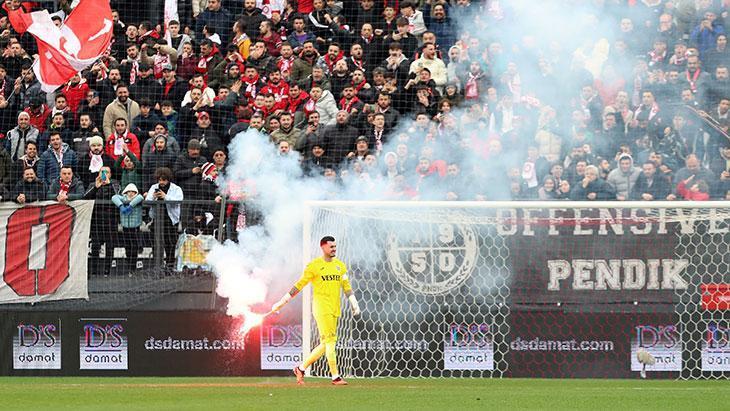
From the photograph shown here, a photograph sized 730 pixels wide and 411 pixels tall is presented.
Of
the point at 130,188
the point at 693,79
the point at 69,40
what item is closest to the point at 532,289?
the point at 693,79

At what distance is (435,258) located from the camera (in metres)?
17.2

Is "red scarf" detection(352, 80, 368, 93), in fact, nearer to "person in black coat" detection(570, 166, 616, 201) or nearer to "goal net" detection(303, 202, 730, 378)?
"goal net" detection(303, 202, 730, 378)

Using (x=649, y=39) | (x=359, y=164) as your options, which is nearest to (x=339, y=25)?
(x=359, y=164)

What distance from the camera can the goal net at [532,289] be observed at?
16.7 meters

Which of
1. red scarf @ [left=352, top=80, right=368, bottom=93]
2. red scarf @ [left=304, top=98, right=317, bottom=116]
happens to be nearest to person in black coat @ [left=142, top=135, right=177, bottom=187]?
red scarf @ [left=304, top=98, right=317, bottom=116]

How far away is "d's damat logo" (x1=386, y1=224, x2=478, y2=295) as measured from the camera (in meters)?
17.1

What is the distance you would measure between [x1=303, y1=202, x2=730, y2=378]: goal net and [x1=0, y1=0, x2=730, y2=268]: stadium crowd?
0.78m

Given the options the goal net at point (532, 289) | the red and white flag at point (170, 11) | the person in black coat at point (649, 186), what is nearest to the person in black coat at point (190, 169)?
the goal net at point (532, 289)

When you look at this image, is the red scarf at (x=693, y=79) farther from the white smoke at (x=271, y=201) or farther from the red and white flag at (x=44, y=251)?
the red and white flag at (x=44, y=251)

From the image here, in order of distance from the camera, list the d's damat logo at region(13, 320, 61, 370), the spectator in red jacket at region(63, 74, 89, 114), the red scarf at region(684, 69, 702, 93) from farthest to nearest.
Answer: the spectator in red jacket at region(63, 74, 89, 114), the red scarf at region(684, 69, 702, 93), the d's damat logo at region(13, 320, 61, 370)

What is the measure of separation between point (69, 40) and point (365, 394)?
28.1ft

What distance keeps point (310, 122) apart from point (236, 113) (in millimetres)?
1348

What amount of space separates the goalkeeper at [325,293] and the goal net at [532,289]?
0.92m

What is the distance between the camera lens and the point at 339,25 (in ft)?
68.9
